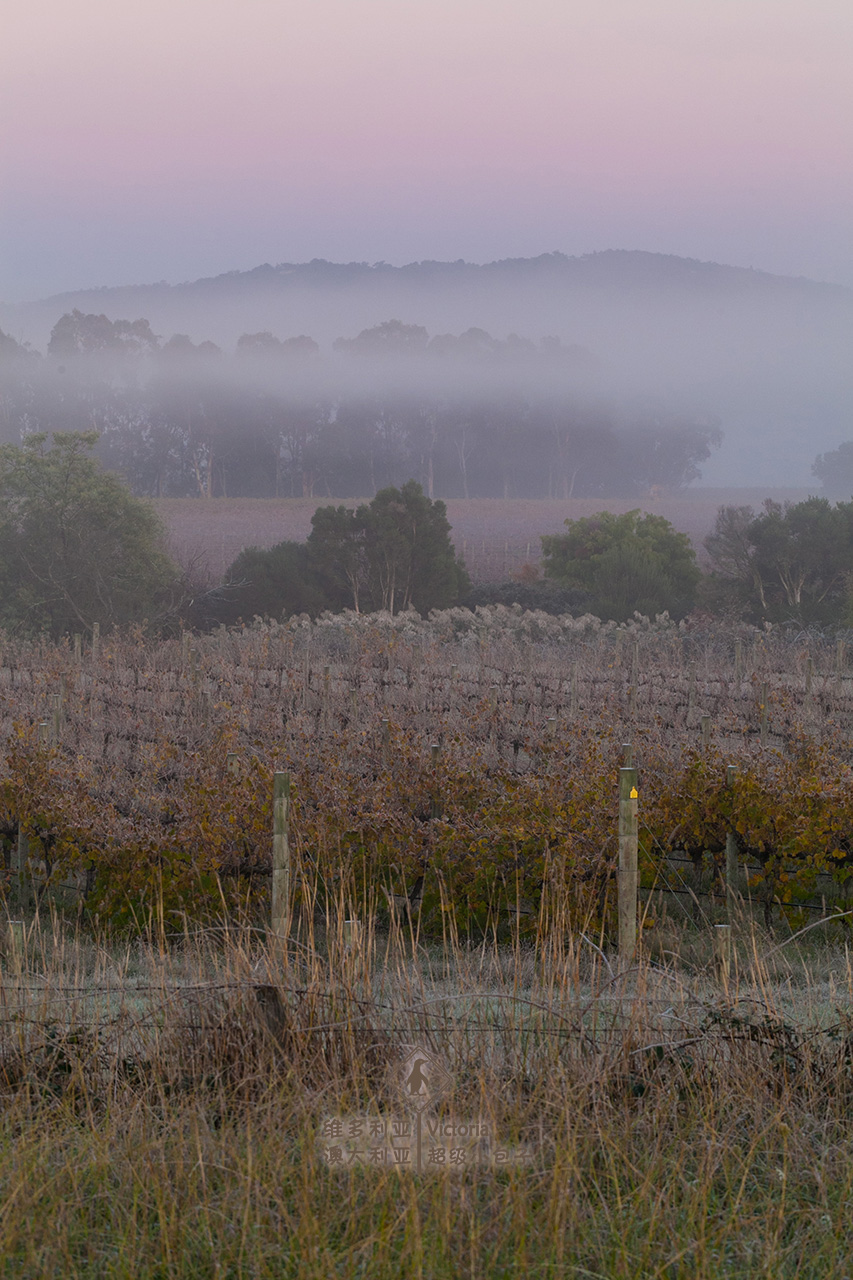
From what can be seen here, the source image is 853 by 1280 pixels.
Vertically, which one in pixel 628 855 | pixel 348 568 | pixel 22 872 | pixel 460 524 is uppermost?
pixel 460 524

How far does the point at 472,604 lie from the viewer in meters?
40.6

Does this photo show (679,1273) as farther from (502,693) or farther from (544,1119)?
(502,693)

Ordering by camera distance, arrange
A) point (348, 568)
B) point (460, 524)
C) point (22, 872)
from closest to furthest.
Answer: point (22, 872) → point (348, 568) → point (460, 524)

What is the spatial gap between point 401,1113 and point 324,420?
313 ft

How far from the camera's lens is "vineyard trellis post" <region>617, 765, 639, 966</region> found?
256 inches

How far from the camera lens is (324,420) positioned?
3834 inches

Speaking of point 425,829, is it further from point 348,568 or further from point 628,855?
point 348,568

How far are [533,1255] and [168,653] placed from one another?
2279 cm

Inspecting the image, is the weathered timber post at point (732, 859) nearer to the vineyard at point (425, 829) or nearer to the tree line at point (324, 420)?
the vineyard at point (425, 829)

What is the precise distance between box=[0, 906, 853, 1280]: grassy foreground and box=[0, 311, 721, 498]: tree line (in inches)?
3146

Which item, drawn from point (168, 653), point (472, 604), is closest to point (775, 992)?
point (168, 653)

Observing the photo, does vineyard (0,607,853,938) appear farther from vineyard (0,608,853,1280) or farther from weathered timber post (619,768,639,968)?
weathered timber post (619,768,639,968)

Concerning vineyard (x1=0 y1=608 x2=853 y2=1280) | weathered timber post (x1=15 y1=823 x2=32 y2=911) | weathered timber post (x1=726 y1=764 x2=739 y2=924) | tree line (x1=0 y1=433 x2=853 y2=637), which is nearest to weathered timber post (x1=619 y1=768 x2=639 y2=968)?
vineyard (x1=0 y1=608 x2=853 y2=1280)

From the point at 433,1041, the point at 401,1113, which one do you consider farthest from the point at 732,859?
the point at 401,1113
